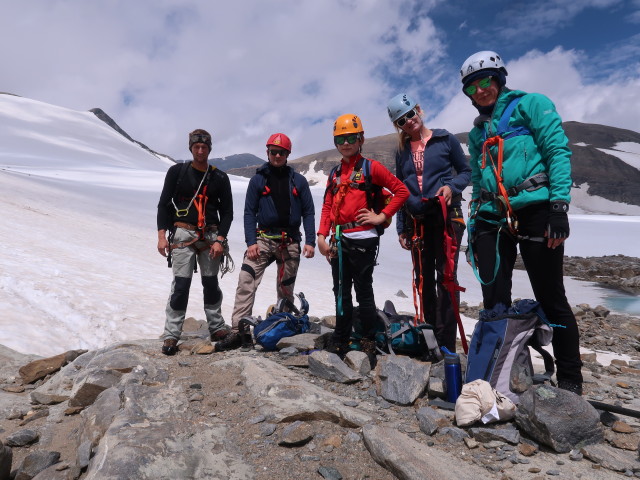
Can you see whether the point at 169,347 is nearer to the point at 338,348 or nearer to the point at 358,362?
the point at 338,348

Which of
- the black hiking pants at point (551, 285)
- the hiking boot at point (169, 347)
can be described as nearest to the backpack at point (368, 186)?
the black hiking pants at point (551, 285)

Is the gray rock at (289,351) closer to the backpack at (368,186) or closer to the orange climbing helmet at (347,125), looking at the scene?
the backpack at (368,186)

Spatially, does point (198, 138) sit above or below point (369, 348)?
above

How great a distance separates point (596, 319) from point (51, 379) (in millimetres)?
10355

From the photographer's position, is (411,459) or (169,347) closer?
(411,459)

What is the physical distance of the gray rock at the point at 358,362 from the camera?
407 centimetres

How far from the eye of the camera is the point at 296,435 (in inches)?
113

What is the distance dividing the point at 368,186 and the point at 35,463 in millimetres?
3384

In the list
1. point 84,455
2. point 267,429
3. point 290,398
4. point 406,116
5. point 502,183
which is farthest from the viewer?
point 406,116

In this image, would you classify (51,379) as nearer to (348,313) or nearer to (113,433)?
(113,433)

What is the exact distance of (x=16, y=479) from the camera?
110 inches

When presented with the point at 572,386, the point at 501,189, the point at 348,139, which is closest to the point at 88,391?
the point at 348,139

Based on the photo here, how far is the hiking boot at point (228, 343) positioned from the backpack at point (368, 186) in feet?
6.75

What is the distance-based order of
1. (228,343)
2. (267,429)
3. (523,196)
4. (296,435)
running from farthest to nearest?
(228,343) → (523,196) → (267,429) → (296,435)
